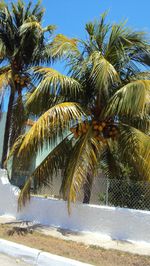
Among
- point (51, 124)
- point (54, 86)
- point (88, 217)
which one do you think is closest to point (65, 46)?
point (54, 86)

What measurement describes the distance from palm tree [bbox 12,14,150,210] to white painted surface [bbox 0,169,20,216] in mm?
1049

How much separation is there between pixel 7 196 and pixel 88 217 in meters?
3.57

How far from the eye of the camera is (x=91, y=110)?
39.9 ft

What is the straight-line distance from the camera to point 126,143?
1166 centimetres

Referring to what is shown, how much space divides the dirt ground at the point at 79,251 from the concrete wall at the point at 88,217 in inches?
52.8

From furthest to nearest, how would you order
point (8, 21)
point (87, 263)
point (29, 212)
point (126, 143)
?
point (8, 21) < point (29, 212) < point (126, 143) < point (87, 263)

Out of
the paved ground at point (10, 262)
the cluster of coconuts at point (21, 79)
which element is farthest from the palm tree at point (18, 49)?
the paved ground at point (10, 262)

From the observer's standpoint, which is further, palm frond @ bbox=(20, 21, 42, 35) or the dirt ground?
palm frond @ bbox=(20, 21, 42, 35)

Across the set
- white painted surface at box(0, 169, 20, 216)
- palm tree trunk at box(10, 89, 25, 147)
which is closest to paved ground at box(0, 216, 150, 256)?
white painted surface at box(0, 169, 20, 216)

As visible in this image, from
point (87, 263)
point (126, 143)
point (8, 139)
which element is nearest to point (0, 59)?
point (8, 139)

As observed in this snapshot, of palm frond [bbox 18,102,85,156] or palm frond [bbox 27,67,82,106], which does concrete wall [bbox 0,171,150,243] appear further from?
palm frond [bbox 27,67,82,106]

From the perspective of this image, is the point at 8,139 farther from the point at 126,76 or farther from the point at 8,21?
the point at 126,76

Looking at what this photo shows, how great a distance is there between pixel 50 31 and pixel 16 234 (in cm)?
823

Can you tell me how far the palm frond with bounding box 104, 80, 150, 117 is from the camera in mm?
10180
